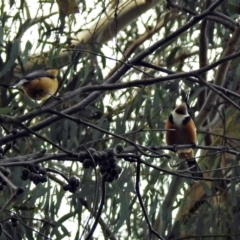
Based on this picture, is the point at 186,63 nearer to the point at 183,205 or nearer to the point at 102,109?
the point at 102,109

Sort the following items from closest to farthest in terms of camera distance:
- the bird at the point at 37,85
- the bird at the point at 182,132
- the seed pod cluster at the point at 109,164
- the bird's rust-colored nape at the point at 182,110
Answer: the seed pod cluster at the point at 109,164, the bird at the point at 37,85, the bird at the point at 182,132, the bird's rust-colored nape at the point at 182,110

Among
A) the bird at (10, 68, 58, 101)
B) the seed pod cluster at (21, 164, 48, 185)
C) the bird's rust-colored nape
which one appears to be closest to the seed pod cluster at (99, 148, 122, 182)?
the seed pod cluster at (21, 164, 48, 185)

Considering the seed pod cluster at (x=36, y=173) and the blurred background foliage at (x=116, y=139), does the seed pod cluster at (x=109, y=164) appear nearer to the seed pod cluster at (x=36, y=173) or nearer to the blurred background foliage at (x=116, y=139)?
the seed pod cluster at (x=36, y=173)

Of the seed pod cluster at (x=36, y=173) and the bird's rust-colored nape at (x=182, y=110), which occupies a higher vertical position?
the bird's rust-colored nape at (x=182, y=110)

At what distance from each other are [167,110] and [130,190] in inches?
27.3

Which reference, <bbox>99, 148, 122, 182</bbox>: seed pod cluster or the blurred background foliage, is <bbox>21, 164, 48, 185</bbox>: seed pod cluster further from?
the blurred background foliage

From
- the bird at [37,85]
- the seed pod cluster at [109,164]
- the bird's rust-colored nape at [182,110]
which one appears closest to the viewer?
the seed pod cluster at [109,164]

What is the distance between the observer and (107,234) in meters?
4.07

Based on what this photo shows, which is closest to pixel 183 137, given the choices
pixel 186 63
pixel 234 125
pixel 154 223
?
pixel 234 125

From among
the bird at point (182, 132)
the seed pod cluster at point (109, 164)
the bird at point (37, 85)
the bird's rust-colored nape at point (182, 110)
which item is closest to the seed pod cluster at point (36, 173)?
the seed pod cluster at point (109, 164)

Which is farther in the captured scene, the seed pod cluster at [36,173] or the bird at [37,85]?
the bird at [37,85]

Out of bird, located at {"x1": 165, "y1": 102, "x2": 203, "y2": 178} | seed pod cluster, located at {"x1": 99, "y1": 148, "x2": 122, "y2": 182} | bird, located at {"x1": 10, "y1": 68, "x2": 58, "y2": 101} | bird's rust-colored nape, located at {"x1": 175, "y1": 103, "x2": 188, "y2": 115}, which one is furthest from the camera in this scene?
bird's rust-colored nape, located at {"x1": 175, "y1": 103, "x2": 188, "y2": 115}

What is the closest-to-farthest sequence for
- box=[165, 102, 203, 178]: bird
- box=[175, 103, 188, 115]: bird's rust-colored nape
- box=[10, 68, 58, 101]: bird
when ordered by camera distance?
box=[10, 68, 58, 101]: bird < box=[165, 102, 203, 178]: bird < box=[175, 103, 188, 115]: bird's rust-colored nape

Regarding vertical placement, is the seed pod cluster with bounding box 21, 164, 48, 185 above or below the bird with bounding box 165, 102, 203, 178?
below
